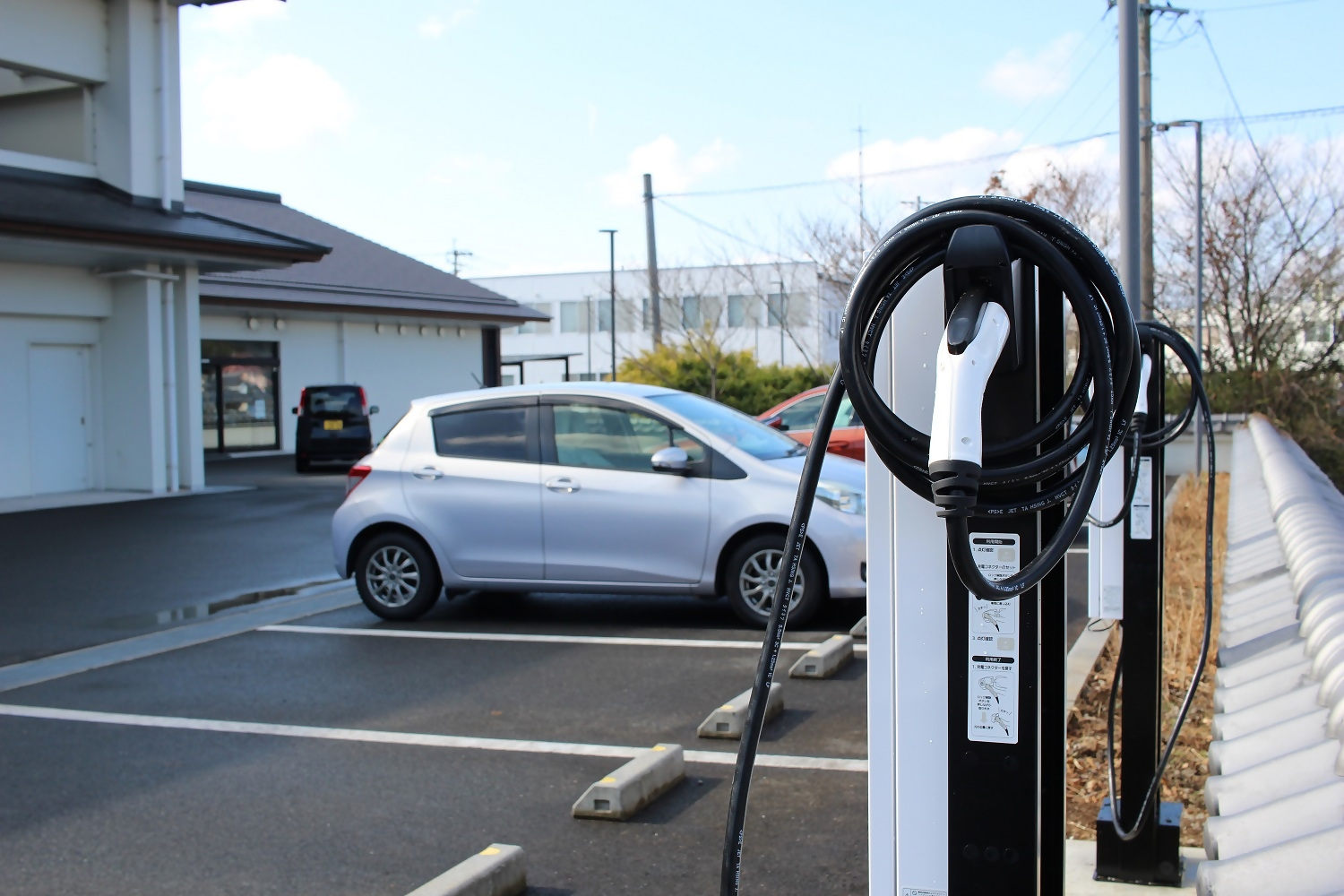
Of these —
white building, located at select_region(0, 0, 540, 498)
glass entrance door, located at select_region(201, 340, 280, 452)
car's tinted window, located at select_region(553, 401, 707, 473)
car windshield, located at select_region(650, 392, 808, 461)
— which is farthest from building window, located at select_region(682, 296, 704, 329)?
car's tinted window, located at select_region(553, 401, 707, 473)

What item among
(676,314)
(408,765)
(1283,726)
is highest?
(676,314)

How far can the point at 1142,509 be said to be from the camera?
381 cm

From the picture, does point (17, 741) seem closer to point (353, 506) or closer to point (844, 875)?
point (353, 506)

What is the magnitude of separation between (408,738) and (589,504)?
2.99 metres

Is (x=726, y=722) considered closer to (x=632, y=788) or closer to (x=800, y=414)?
(x=632, y=788)

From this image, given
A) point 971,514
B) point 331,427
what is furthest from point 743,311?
point 971,514

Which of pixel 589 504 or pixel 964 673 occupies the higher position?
pixel 964 673

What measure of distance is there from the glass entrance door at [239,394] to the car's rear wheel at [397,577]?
21278 mm

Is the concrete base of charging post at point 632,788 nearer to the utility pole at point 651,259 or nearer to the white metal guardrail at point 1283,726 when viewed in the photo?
the white metal guardrail at point 1283,726

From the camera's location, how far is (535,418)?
9211 millimetres

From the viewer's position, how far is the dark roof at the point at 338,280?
94.3ft

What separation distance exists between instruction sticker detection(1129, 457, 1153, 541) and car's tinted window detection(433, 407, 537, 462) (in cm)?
577

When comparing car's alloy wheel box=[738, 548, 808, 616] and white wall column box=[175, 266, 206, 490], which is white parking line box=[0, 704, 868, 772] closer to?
car's alloy wheel box=[738, 548, 808, 616]

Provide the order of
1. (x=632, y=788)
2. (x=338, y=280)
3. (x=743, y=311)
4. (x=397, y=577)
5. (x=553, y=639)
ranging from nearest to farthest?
1. (x=632, y=788)
2. (x=553, y=639)
3. (x=397, y=577)
4. (x=338, y=280)
5. (x=743, y=311)
